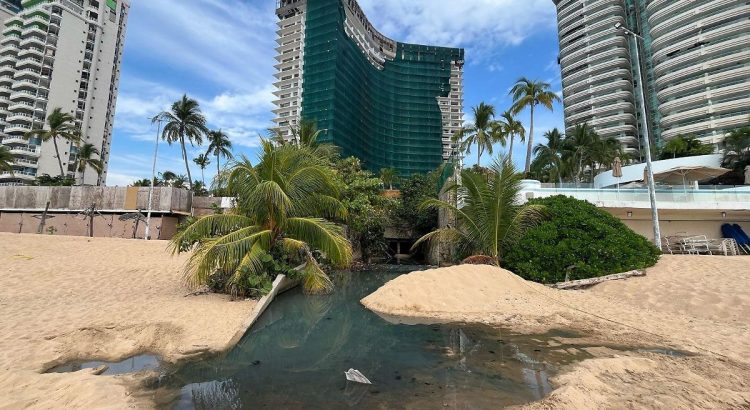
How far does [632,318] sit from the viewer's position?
768 centimetres

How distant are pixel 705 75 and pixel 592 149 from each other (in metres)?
36.3

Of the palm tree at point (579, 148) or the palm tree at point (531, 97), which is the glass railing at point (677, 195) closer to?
the palm tree at point (531, 97)

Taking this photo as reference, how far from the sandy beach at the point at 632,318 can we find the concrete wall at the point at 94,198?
21609mm

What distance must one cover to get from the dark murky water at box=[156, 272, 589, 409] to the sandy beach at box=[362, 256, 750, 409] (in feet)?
1.75

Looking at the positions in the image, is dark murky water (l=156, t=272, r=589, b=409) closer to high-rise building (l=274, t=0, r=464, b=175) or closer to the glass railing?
the glass railing

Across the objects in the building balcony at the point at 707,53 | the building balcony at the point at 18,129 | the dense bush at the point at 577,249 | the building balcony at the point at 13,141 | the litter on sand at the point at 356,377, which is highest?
the building balcony at the point at 707,53

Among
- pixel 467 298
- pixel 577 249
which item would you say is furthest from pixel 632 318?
pixel 577 249

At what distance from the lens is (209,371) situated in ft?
15.9

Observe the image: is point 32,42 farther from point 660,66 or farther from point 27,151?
point 660,66

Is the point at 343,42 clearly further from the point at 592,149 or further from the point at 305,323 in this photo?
the point at 305,323

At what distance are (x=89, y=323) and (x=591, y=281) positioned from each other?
39.5 feet

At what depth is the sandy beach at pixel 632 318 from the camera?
410 centimetres

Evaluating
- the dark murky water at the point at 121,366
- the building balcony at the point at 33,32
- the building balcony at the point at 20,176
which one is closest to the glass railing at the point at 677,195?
the dark murky water at the point at 121,366

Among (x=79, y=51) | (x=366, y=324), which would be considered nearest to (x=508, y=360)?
(x=366, y=324)
